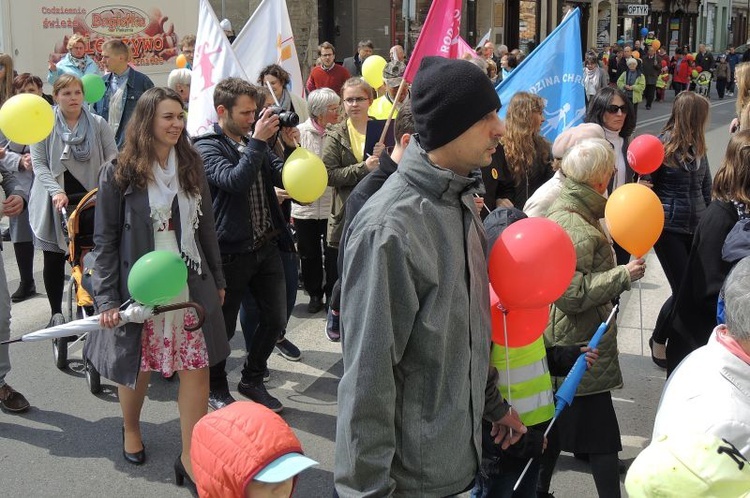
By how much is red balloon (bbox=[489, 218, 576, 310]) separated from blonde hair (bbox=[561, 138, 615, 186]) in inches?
38.5

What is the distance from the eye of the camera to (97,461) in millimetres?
4414

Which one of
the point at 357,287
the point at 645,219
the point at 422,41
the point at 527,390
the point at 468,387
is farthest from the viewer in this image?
the point at 422,41

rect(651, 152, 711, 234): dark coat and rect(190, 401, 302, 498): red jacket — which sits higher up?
rect(651, 152, 711, 234): dark coat

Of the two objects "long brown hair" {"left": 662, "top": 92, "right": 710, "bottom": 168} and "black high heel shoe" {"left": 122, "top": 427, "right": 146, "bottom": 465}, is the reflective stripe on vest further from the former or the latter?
"long brown hair" {"left": 662, "top": 92, "right": 710, "bottom": 168}

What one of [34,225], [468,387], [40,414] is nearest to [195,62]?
[34,225]

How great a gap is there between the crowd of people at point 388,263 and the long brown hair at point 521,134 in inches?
0.7

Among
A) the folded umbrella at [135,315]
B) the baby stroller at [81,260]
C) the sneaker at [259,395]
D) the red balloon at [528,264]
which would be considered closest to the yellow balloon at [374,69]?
the baby stroller at [81,260]

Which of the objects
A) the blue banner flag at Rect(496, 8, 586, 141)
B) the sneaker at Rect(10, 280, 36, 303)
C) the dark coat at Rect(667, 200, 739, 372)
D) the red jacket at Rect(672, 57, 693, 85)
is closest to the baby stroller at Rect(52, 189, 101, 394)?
the sneaker at Rect(10, 280, 36, 303)

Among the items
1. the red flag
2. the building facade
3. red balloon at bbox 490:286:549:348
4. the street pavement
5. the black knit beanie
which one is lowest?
the street pavement

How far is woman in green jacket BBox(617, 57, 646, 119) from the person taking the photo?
22797mm

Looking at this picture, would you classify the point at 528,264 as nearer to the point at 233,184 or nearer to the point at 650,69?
the point at 233,184

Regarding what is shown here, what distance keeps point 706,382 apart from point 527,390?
2.62ft

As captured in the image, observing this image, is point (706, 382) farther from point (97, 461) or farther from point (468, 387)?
point (97, 461)

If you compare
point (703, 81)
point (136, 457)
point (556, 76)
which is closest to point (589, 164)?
point (136, 457)
